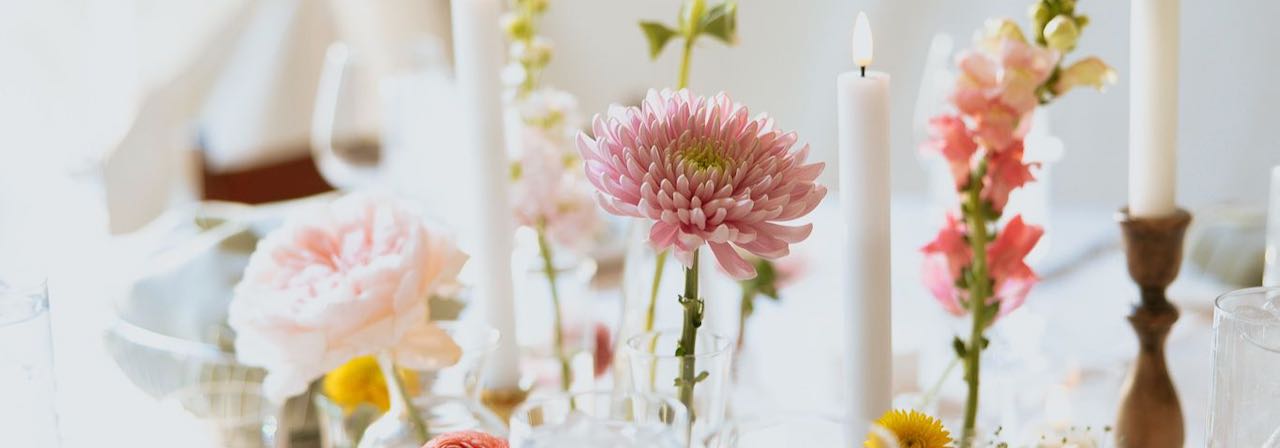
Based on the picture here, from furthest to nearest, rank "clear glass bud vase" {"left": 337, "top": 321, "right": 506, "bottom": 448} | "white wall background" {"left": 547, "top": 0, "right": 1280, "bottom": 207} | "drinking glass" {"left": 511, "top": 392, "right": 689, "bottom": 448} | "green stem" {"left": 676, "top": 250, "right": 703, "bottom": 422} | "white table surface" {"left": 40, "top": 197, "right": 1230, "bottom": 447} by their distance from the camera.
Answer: "white wall background" {"left": 547, "top": 0, "right": 1280, "bottom": 207}
"white table surface" {"left": 40, "top": 197, "right": 1230, "bottom": 447}
"clear glass bud vase" {"left": 337, "top": 321, "right": 506, "bottom": 448}
"green stem" {"left": 676, "top": 250, "right": 703, "bottom": 422}
"drinking glass" {"left": 511, "top": 392, "right": 689, "bottom": 448}

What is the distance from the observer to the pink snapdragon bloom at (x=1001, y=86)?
615mm

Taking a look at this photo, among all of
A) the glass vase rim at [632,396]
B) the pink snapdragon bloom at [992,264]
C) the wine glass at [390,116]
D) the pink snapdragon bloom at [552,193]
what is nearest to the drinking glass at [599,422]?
the glass vase rim at [632,396]

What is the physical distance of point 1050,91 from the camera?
0.64m

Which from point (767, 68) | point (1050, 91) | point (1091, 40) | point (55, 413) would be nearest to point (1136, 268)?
point (1050, 91)

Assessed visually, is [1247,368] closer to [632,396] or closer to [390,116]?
[632,396]

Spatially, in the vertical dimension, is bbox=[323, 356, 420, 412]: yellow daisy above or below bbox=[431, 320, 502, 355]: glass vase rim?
below

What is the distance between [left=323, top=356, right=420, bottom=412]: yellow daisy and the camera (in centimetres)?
70

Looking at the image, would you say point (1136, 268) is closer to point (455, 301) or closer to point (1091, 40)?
point (455, 301)

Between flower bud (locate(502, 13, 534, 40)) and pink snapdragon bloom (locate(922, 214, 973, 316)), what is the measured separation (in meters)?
0.31

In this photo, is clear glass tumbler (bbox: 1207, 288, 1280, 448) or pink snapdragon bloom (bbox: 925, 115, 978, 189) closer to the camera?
clear glass tumbler (bbox: 1207, 288, 1280, 448)

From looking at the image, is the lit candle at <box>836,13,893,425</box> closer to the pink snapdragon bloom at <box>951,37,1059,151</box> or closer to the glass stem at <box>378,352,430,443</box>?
the pink snapdragon bloom at <box>951,37,1059,151</box>

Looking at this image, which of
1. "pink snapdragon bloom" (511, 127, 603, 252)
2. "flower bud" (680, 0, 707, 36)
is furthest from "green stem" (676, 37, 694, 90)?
"pink snapdragon bloom" (511, 127, 603, 252)

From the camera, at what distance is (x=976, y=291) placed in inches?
25.8

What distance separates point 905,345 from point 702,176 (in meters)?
0.50
